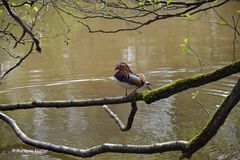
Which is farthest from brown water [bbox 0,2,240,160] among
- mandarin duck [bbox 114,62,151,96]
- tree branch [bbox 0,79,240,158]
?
tree branch [bbox 0,79,240,158]

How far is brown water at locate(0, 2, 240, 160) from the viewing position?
8.51 m

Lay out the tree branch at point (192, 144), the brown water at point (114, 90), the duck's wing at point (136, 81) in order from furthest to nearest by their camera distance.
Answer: the brown water at point (114, 90) < the duck's wing at point (136, 81) < the tree branch at point (192, 144)

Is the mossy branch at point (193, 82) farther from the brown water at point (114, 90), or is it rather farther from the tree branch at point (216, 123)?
the brown water at point (114, 90)

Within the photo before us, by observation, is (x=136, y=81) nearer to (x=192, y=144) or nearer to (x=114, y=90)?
(x=192, y=144)

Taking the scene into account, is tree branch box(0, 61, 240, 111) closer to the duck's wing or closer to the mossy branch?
the mossy branch

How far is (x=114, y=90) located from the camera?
40.1ft

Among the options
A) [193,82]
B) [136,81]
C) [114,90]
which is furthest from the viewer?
[114,90]

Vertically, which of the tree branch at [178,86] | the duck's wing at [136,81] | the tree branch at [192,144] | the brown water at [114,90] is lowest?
the brown water at [114,90]

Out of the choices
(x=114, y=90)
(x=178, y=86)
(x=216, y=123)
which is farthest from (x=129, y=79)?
(x=114, y=90)

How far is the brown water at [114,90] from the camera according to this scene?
8.51 m

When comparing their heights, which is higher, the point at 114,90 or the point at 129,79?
the point at 129,79

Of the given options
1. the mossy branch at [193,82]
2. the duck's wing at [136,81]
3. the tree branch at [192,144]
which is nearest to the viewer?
the tree branch at [192,144]

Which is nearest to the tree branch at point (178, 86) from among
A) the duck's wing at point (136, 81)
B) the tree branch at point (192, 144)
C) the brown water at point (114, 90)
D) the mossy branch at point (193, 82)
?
the mossy branch at point (193, 82)

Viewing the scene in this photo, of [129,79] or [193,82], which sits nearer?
[193,82]
